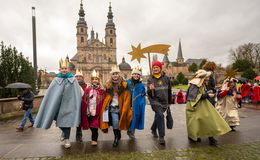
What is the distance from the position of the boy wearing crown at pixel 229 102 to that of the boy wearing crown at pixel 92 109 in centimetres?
391

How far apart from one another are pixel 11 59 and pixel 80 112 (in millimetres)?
8477

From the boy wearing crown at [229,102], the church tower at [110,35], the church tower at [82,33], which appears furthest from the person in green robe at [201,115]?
the church tower at [110,35]

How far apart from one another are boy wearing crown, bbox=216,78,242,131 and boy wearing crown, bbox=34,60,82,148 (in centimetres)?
445

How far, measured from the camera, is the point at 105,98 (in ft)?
12.6

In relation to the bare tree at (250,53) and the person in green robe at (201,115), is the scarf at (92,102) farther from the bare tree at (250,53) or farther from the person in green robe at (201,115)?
the bare tree at (250,53)

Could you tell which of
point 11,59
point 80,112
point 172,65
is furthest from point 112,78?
point 172,65

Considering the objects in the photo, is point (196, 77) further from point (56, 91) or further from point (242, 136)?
point (56, 91)

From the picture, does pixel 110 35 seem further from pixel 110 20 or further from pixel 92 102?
pixel 92 102

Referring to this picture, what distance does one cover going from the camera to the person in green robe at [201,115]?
361 centimetres

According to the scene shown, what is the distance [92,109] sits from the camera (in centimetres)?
373

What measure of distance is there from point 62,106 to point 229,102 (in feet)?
16.5

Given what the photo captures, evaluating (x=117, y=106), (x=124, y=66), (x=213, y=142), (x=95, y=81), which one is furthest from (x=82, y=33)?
(x=213, y=142)

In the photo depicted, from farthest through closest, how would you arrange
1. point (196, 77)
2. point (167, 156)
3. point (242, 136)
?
point (242, 136) < point (196, 77) < point (167, 156)

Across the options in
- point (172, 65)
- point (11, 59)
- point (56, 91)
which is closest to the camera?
point (56, 91)
